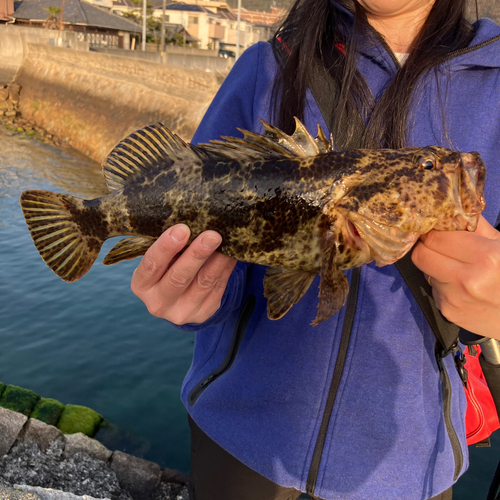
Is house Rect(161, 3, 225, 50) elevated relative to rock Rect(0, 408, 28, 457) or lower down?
elevated

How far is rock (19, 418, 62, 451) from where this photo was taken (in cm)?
581

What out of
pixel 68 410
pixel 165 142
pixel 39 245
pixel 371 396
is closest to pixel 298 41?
pixel 165 142

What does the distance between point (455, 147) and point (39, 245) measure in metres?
2.46

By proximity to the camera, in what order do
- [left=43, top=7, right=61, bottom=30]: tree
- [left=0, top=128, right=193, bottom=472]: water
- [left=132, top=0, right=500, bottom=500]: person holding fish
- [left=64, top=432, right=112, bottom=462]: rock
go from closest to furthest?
[left=132, top=0, right=500, bottom=500]: person holding fish
[left=64, top=432, right=112, bottom=462]: rock
[left=0, top=128, right=193, bottom=472]: water
[left=43, top=7, right=61, bottom=30]: tree

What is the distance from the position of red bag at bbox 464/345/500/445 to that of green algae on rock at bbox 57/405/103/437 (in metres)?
6.12

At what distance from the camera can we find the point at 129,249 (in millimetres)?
2518

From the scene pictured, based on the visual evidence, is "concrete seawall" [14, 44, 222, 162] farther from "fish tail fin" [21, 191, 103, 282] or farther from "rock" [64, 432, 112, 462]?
"fish tail fin" [21, 191, 103, 282]

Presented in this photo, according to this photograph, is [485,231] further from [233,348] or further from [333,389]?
[233,348]

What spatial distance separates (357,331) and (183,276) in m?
1.05

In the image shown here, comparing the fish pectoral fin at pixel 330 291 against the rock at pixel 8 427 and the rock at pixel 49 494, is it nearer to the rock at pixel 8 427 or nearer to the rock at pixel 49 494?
the rock at pixel 49 494

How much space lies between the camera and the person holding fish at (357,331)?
8.56 feet

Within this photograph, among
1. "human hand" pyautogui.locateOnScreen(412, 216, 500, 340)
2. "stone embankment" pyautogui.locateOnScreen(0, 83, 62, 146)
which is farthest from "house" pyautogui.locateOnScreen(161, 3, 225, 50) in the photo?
"human hand" pyautogui.locateOnScreen(412, 216, 500, 340)

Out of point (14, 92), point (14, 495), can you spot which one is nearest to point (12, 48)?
point (14, 92)

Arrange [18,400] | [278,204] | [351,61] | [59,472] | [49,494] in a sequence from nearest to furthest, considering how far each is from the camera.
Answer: [278,204] < [351,61] < [49,494] < [59,472] < [18,400]
